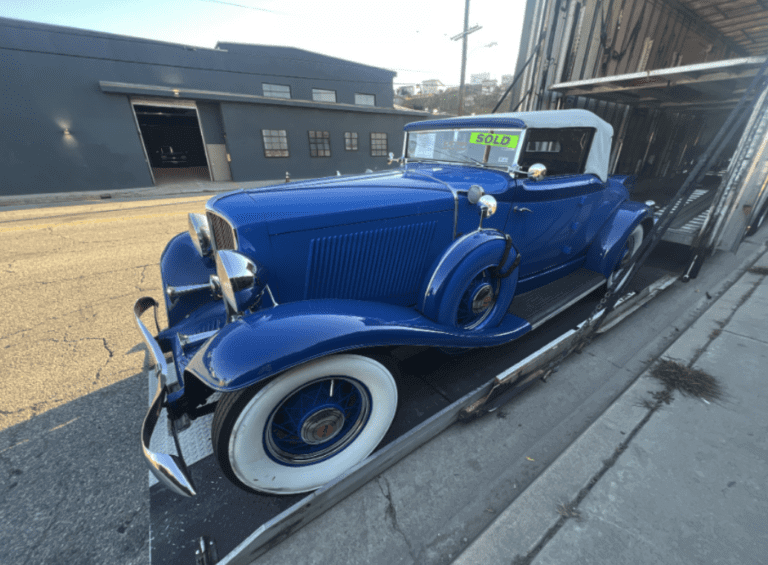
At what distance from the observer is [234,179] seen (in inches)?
591

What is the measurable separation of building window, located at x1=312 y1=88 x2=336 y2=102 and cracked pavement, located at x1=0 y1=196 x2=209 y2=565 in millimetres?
17370

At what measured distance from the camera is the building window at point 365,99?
20156 millimetres

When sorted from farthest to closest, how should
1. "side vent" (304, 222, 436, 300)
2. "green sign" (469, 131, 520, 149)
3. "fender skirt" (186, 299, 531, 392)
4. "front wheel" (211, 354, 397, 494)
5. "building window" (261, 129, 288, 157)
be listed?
1. "building window" (261, 129, 288, 157)
2. "green sign" (469, 131, 520, 149)
3. "side vent" (304, 222, 436, 300)
4. "front wheel" (211, 354, 397, 494)
5. "fender skirt" (186, 299, 531, 392)

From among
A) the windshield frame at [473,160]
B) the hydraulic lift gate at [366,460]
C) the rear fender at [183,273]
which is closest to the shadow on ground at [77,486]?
the hydraulic lift gate at [366,460]

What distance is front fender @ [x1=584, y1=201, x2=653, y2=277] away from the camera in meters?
3.33

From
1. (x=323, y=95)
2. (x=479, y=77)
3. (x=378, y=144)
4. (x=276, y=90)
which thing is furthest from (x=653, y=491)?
(x=479, y=77)

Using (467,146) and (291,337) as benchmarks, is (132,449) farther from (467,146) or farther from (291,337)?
(467,146)

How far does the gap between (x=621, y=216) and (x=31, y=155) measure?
672 inches

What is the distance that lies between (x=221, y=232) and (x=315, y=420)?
3.90 ft

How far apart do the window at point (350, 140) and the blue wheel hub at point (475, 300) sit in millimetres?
16080

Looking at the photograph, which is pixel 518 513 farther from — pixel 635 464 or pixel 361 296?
pixel 361 296

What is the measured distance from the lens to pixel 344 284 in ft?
6.38

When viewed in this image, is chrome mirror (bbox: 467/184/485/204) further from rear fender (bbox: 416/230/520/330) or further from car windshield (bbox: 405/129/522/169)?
car windshield (bbox: 405/129/522/169)

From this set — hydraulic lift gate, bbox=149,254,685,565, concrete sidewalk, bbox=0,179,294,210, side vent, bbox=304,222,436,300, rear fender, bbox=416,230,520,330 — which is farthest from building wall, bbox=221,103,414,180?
rear fender, bbox=416,230,520,330
